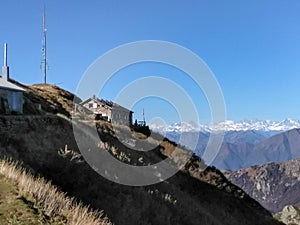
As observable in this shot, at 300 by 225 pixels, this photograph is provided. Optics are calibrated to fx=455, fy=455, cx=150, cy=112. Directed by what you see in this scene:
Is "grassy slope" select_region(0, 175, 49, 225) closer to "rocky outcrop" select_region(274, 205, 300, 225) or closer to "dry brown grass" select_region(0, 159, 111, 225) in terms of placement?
"dry brown grass" select_region(0, 159, 111, 225)

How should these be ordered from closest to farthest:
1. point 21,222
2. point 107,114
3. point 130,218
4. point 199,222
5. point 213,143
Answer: point 21,222, point 130,218, point 199,222, point 213,143, point 107,114

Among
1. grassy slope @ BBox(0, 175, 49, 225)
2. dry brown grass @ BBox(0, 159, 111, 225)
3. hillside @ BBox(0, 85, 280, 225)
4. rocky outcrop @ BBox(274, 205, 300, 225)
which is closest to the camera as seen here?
grassy slope @ BBox(0, 175, 49, 225)

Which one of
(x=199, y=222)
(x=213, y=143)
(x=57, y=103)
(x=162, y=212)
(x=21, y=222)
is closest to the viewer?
(x=21, y=222)

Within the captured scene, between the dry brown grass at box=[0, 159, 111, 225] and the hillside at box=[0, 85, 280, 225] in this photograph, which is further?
the hillside at box=[0, 85, 280, 225]

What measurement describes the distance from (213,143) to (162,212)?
24.3 m

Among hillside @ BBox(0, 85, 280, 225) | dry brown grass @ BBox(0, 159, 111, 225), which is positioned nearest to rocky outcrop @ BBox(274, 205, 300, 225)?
hillside @ BBox(0, 85, 280, 225)

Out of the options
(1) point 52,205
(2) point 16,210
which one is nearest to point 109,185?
(1) point 52,205

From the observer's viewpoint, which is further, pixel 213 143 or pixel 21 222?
pixel 213 143

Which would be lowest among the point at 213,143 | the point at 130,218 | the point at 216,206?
the point at 216,206

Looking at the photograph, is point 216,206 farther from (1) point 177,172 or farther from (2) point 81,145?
(2) point 81,145

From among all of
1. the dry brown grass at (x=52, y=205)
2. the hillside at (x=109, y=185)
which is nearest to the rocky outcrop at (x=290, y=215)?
the hillside at (x=109, y=185)

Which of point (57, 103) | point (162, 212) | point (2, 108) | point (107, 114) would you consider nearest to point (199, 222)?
point (162, 212)

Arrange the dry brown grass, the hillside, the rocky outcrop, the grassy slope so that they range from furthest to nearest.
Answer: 1. the rocky outcrop
2. the hillside
3. the dry brown grass
4. the grassy slope

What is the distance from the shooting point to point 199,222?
100ft
